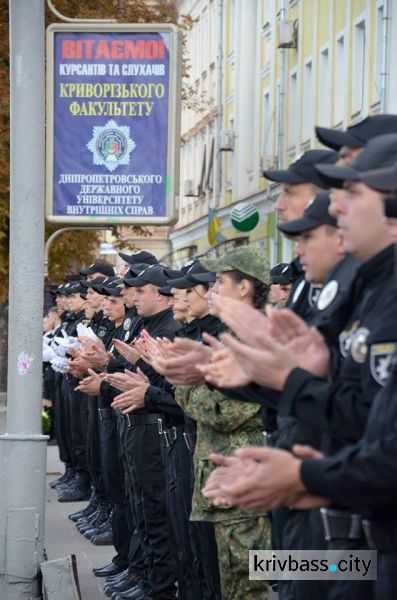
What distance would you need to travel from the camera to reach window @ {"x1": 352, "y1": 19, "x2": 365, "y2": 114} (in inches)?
1000

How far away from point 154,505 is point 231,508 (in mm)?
2364

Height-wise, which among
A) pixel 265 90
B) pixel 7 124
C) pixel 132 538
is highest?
pixel 265 90

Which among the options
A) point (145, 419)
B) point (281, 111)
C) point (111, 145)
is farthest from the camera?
point (281, 111)

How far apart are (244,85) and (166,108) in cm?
2609

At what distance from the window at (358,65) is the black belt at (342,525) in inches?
825

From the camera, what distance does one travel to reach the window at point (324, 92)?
1114 inches

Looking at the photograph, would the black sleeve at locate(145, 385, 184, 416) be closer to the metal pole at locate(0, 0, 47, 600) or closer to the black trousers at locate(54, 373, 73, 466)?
the metal pole at locate(0, 0, 47, 600)

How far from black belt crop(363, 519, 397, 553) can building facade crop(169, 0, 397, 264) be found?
19.0m

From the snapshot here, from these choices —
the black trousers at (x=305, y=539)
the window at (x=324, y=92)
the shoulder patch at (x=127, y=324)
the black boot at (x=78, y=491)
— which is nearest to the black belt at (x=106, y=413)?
the shoulder patch at (x=127, y=324)

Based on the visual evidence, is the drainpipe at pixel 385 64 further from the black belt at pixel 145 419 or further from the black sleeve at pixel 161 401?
the black sleeve at pixel 161 401

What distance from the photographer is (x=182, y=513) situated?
8641 millimetres

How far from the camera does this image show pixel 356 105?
25.7 m

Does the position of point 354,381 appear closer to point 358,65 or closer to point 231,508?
point 231,508

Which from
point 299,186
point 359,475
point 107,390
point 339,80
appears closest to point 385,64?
point 339,80
